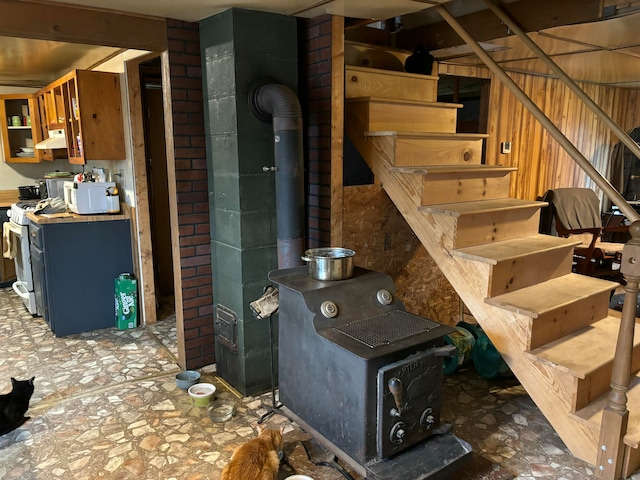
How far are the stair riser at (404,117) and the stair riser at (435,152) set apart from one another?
0.24m

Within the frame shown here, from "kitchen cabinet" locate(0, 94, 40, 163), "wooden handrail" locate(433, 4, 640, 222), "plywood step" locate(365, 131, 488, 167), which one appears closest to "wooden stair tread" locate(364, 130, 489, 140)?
"plywood step" locate(365, 131, 488, 167)

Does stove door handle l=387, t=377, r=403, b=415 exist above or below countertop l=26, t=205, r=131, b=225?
below

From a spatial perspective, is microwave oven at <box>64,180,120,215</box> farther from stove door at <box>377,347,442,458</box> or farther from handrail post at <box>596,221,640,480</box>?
handrail post at <box>596,221,640,480</box>

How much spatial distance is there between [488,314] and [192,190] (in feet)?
6.23

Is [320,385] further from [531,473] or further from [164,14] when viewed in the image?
[164,14]

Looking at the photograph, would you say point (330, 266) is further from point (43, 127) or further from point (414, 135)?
point (43, 127)

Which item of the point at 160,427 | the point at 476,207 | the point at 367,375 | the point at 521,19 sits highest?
the point at 521,19

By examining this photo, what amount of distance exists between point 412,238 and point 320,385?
5.57 feet

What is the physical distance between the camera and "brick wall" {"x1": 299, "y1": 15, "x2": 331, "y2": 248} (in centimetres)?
285

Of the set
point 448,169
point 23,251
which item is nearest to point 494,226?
point 448,169

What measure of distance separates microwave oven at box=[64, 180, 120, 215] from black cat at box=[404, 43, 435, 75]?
2528 millimetres

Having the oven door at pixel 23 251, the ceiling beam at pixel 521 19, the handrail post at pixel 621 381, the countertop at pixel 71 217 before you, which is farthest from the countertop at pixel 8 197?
the handrail post at pixel 621 381

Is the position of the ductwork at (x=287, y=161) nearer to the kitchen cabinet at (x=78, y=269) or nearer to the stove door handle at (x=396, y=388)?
the stove door handle at (x=396, y=388)

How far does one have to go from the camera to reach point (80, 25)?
8.73 feet
